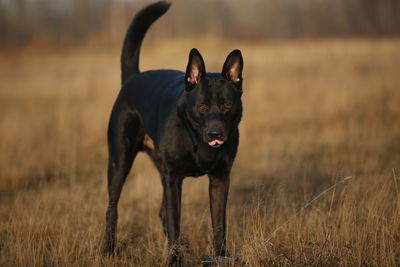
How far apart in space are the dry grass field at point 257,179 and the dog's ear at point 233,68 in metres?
0.89

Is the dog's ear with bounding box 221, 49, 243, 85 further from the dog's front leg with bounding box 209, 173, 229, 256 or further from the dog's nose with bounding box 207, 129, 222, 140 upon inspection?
the dog's front leg with bounding box 209, 173, 229, 256

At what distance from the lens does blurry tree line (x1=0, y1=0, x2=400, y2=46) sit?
178 feet

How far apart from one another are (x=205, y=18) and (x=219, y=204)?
61.4 metres

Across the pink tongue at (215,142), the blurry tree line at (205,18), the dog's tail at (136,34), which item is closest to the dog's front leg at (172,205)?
the pink tongue at (215,142)

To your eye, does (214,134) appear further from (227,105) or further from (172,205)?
(172,205)

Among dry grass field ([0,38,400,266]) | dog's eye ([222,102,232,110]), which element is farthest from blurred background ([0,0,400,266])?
dog's eye ([222,102,232,110])

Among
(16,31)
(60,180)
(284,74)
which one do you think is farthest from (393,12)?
(60,180)

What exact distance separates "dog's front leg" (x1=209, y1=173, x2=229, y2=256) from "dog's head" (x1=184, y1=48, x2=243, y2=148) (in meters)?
0.40

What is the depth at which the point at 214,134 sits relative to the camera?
3852 mm

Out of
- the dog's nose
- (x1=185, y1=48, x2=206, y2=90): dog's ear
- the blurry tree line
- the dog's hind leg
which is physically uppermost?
the blurry tree line

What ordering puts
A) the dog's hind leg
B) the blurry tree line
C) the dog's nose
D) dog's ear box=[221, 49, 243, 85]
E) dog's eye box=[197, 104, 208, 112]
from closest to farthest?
the dog's nose → dog's eye box=[197, 104, 208, 112] → dog's ear box=[221, 49, 243, 85] → the dog's hind leg → the blurry tree line

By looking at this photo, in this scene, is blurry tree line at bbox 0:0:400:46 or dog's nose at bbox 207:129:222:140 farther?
blurry tree line at bbox 0:0:400:46

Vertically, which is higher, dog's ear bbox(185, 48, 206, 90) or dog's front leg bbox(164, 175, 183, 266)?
dog's ear bbox(185, 48, 206, 90)

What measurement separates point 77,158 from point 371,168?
428 cm
